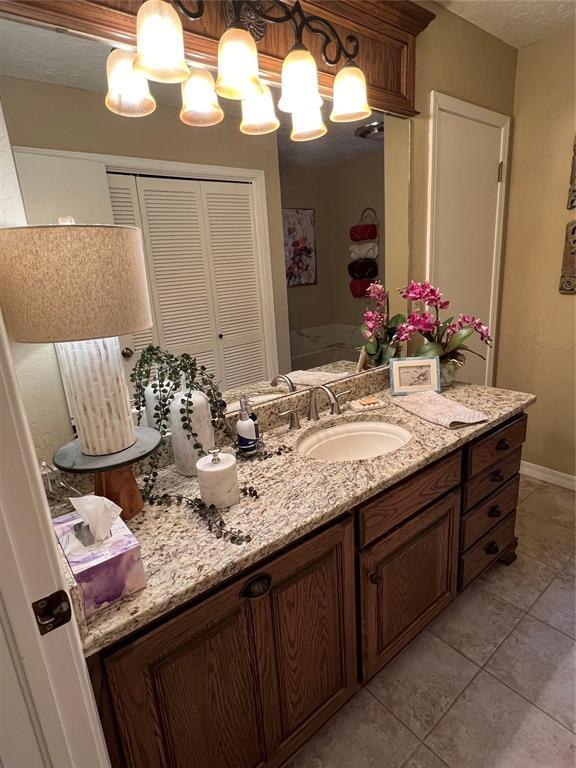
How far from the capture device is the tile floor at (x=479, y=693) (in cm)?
121

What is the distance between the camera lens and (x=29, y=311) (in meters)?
0.78

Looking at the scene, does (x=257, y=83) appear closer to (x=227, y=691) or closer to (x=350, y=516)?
(x=350, y=516)

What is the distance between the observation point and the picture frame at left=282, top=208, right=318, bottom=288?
152 cm

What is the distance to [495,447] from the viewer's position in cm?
154

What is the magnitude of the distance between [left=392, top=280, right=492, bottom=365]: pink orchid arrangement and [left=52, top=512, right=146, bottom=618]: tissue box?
1.40 metres

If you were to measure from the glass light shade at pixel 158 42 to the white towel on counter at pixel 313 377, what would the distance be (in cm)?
99

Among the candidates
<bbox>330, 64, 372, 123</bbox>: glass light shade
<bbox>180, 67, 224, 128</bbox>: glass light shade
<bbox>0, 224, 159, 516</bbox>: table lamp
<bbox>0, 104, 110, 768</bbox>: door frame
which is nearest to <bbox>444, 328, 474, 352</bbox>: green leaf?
<bbox>330, 64, 372, 123</bbox>: glass light shade

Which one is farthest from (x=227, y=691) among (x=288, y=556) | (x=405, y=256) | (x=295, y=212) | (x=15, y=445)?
(x=405, y=256)

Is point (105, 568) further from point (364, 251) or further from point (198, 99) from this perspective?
point (364, 251)

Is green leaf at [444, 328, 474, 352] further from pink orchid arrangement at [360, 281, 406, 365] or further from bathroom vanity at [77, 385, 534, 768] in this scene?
bathroom vanity at [77, 385, 534, 768]

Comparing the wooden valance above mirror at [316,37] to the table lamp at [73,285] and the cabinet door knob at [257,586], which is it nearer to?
the table lamp at [73,285]

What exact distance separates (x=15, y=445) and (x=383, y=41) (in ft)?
6.31

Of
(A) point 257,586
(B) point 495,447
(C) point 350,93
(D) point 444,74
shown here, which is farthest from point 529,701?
(D) point 444,74

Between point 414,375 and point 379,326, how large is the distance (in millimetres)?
271
